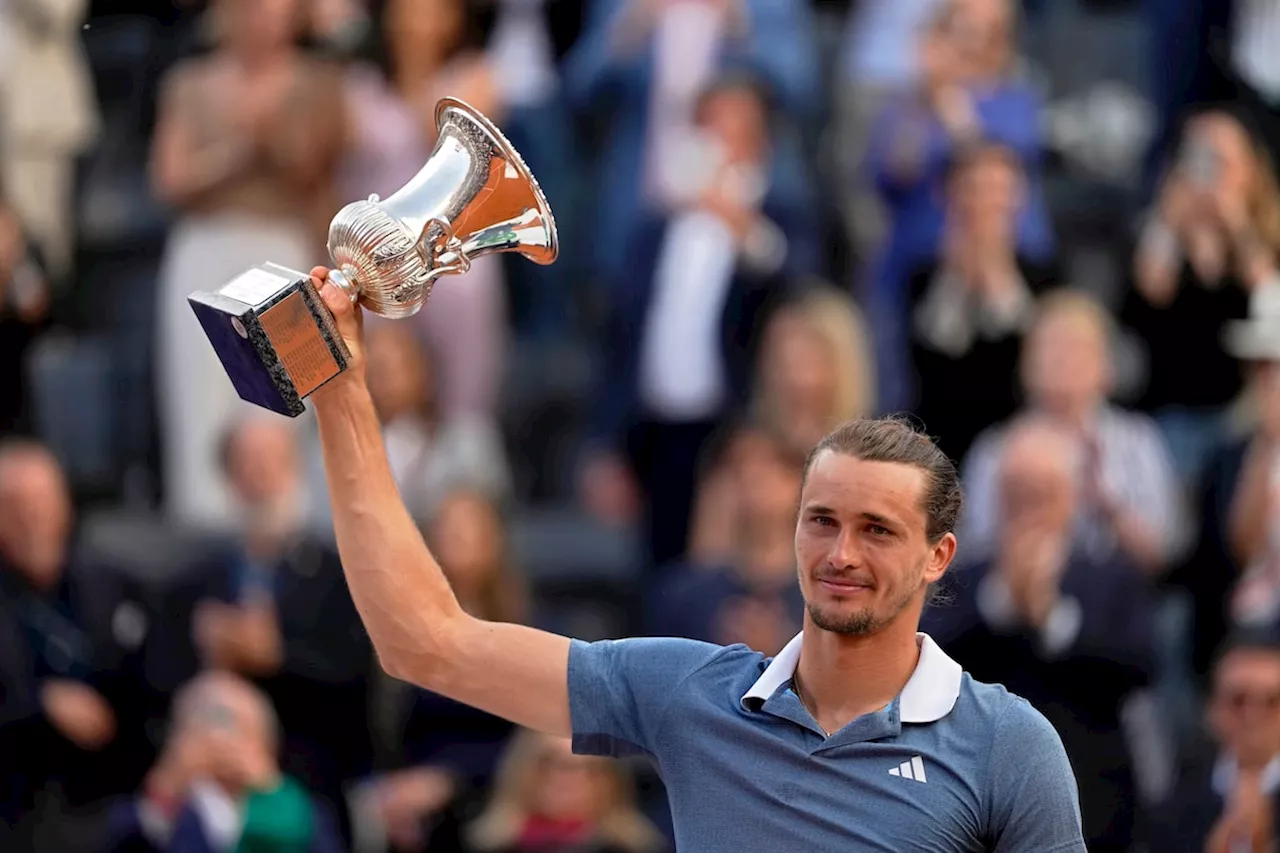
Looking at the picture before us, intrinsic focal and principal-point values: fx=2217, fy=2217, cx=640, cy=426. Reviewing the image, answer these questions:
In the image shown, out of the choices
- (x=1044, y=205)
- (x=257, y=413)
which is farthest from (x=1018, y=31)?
(x=257, y=413)

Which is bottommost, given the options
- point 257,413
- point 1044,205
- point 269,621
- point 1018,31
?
point 269,621

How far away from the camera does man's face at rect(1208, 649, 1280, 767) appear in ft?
20.5

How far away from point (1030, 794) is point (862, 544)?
408 mm

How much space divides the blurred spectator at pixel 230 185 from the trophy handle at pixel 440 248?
4236 millimetres

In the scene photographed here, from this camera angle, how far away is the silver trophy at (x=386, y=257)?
3088 mm

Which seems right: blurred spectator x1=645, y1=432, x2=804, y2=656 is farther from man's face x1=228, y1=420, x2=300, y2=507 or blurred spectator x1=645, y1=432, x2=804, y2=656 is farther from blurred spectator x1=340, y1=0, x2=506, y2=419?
man's face x1=228, y1=420, x2=300, y2=507

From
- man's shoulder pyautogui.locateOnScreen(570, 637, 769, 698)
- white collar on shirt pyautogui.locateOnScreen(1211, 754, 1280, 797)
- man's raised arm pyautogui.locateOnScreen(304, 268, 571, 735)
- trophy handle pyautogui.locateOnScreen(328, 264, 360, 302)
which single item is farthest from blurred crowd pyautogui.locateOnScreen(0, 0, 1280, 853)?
trophy handle pyautogui.locateOnScreen(328, 264, 360, 302)

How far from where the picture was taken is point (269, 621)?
6836 mm

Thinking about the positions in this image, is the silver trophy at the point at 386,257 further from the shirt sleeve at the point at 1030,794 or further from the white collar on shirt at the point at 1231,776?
the white collar on shirt at the point at 1231,776

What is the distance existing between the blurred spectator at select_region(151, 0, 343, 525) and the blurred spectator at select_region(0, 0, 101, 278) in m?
0.57

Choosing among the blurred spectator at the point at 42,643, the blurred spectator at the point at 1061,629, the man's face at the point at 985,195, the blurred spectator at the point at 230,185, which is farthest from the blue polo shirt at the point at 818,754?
the blurred spectator at the point at 230,185

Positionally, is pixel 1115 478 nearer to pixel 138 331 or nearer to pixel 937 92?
pixel 937 92

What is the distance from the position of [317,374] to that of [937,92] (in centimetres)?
480

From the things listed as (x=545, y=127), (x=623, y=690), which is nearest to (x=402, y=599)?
(x=623, y=690)
